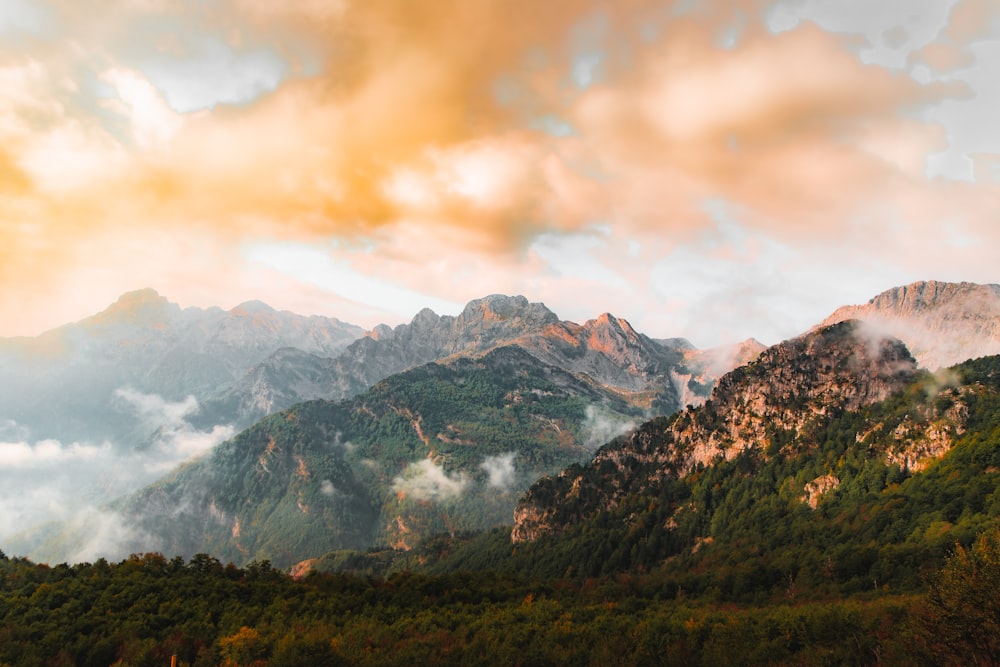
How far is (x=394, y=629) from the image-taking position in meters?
103

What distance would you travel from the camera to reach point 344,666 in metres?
76.9

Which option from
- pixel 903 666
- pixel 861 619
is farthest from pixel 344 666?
pixel 861 619

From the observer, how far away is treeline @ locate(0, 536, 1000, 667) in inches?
2945

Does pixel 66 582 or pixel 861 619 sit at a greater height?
pixel 66 582

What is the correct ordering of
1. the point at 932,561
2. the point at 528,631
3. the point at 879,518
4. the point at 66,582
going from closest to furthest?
the point at 528,631, the point at 66,582, the point at 932,561, the point at 879,518

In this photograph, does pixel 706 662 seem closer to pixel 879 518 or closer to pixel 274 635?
pixel 274 635

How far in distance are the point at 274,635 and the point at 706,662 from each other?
71636 mm

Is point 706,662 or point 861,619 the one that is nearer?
point 706,662

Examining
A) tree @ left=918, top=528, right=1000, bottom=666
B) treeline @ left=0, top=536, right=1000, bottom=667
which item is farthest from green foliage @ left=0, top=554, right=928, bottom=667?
tree @ left=918, top=528, right=1000, bottom=666

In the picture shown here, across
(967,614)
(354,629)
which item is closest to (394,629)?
(354,629)

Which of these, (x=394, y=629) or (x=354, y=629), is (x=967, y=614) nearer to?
(x=394, y=629)

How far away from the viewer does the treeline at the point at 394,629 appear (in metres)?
74.8

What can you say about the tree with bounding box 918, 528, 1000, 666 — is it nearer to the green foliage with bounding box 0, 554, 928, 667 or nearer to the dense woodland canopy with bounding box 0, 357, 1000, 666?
the dense woodland canopy with bounding box 0, 357, 1000, 666

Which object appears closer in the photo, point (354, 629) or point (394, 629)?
point (354, 629)
